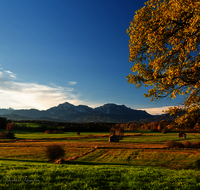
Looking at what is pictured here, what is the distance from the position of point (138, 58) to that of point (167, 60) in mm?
2954

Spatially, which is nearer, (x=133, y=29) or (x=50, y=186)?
(x=50, y=186)

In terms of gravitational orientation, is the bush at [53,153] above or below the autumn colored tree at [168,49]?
below

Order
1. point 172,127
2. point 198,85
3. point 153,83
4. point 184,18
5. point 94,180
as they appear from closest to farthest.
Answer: point 94,180
point 184,18
point 198,85
point 172,127
point 153,83

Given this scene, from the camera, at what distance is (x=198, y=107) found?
13.7 m

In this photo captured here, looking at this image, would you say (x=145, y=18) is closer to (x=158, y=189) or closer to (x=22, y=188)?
(x=158, y=189)

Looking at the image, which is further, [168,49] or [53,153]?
[53,153]

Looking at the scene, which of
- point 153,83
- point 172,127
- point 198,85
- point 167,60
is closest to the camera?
point 198,85

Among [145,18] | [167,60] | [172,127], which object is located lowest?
[172,127]

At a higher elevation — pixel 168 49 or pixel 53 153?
pixel 168 49

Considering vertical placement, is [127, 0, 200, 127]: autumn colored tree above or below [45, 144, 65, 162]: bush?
above

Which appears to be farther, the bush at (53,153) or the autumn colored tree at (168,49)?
the bush at (53,153)

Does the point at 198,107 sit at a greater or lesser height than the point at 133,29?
lesser

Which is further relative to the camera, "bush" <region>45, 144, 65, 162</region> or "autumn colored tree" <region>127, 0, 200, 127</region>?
"bush" <region>45, 144, 65, 162</region>

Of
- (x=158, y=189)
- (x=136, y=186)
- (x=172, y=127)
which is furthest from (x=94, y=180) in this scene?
(x=172, y=127)
